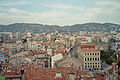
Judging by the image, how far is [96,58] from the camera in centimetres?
4072

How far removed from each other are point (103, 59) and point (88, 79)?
40392 millimetres

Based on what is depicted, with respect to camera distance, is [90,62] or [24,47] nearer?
[90,62]

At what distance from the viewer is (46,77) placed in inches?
653

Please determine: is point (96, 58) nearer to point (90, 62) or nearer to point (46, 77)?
point (90, 62)

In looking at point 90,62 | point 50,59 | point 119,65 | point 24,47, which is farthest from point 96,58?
point 24,47

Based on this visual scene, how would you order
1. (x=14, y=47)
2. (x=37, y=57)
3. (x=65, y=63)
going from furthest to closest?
(x=14, y=47) < (x=37, y=57) < (x=65, y=63)

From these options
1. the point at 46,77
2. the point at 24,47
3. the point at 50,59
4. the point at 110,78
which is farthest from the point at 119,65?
the point at 24,47

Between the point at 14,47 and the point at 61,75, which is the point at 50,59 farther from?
the point at 14,47

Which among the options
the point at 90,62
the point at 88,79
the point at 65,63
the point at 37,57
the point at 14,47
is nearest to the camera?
the point at 88,79

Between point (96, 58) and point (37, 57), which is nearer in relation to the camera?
point (96, 58)

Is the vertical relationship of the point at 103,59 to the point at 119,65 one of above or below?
below

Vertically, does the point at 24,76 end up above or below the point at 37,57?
above

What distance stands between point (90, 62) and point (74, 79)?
79.9 ft

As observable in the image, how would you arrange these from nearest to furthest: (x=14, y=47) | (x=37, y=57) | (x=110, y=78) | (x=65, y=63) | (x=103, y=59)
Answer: (x=110, y=78)
(x=65, y=63)
(x=37, y=57)
(x=103, y=59)
(x=14, y=47)
